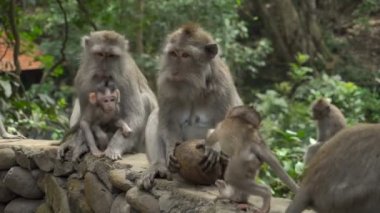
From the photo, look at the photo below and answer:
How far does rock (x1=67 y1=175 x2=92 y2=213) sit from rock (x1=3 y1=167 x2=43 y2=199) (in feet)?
1.80

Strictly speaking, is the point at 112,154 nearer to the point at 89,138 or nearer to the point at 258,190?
the point at 89,138

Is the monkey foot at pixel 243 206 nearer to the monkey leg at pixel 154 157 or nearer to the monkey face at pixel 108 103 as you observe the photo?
the monkey leg at pixel 154 157

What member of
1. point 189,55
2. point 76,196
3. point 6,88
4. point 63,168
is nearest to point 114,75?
point 63,168

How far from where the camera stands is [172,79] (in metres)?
5.51

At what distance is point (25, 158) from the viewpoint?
6891 millimetres

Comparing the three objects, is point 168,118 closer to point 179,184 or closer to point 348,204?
point 179,184

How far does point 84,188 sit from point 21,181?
87cm

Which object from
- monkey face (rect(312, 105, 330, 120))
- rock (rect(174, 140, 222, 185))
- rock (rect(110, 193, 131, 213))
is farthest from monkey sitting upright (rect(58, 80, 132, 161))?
monkey face (rect(312, 105, 330, 120))

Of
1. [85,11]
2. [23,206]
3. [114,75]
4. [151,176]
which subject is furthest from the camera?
[85,11]

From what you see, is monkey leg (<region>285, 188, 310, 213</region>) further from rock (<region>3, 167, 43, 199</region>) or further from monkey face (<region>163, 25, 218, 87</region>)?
rock (<region>3, 167, 43, 199</region>)

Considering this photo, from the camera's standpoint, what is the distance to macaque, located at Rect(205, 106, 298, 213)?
4414mm

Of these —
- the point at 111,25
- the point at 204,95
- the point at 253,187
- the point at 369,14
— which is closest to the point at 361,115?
the point at 111,25

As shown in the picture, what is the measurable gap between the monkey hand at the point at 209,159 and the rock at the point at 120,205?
754 millimetres

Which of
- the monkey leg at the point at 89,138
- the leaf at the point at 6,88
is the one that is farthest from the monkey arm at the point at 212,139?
the leaf at the point at 6,88
